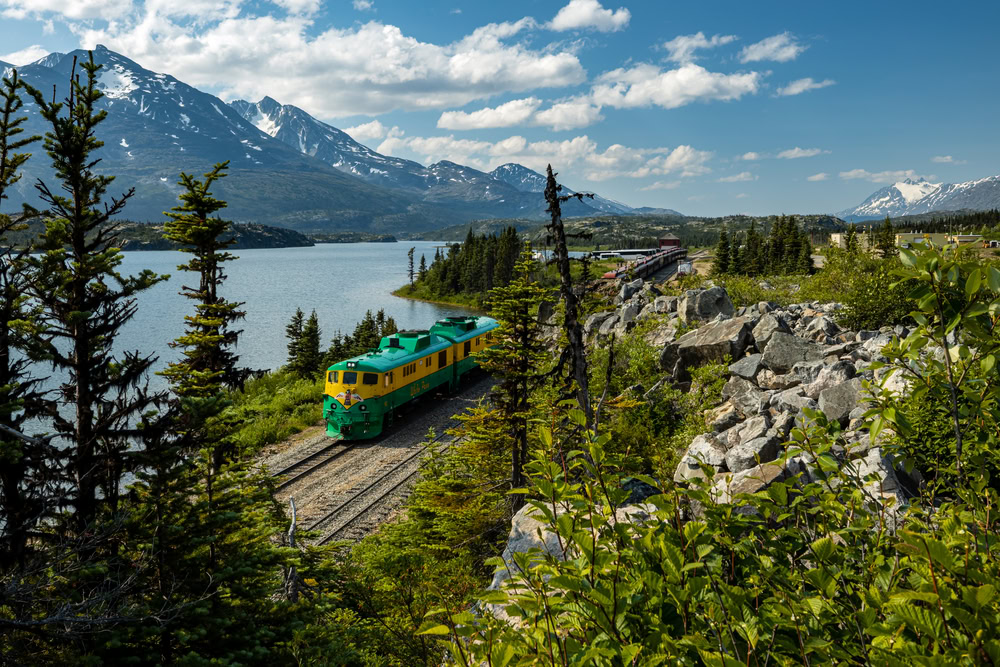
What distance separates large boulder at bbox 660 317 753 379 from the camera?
18.7 metres

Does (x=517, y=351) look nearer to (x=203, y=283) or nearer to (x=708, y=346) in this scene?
(x=708, y=346)

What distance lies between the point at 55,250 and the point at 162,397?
271 centimetres

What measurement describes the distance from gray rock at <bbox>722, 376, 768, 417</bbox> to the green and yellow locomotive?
849 cm

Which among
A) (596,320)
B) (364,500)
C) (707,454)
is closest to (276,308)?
(596,320)

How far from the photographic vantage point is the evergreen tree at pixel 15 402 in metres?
6.68

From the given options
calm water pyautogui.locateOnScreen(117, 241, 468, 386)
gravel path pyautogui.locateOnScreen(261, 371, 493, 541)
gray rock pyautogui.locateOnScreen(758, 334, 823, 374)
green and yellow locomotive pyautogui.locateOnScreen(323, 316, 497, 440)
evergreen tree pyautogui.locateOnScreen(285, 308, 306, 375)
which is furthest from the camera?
calm water pyautogui.locateOnScreen(117, 241, 468, 386)

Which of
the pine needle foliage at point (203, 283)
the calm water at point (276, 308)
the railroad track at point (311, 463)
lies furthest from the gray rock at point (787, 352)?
the calm water at point (276, 308)

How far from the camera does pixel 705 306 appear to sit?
24922 millimetres

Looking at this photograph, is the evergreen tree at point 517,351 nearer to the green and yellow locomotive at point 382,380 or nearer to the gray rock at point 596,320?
the green and yellow locomotive at point 382,380

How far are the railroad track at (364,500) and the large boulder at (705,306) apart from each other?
Result: 516 inches

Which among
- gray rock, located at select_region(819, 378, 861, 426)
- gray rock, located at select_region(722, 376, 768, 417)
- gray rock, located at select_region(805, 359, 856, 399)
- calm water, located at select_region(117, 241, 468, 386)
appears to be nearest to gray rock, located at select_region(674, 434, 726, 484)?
gray rock, located at select_region(722, 376, 768, 417)

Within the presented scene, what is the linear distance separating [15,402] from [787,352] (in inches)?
667

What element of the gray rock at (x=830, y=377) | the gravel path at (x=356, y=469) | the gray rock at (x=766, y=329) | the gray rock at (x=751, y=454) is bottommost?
the gravel path at (x=356, y=469)

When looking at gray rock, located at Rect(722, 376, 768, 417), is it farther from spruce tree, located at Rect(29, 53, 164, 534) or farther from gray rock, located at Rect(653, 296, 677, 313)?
spruce tree, located at Rect(29, 53, 164, 534)
